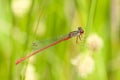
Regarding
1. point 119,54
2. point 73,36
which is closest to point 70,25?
point 73,36

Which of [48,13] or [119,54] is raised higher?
[48,13]

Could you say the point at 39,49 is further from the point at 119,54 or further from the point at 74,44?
the point at 119,54

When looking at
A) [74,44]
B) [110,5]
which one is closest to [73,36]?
[74,44]

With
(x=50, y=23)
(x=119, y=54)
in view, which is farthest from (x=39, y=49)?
(x=119, y=54)

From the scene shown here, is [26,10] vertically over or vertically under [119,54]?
over

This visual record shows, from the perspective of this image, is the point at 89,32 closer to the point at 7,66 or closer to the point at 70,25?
the point at 70,25
